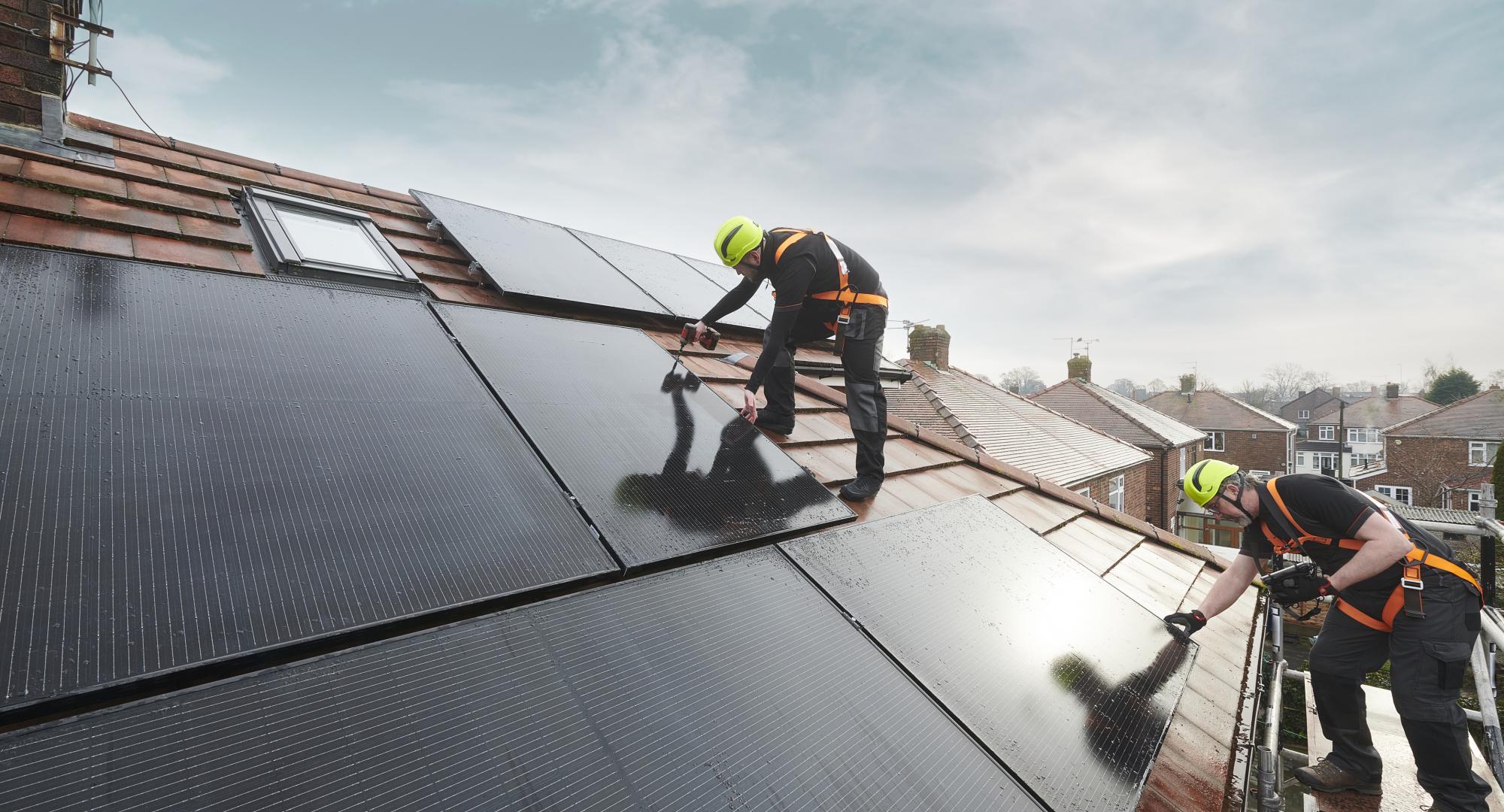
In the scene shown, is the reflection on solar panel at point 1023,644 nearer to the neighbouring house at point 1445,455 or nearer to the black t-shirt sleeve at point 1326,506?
the black t-shirt sleeve at point 1326,506

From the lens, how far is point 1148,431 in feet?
84.7

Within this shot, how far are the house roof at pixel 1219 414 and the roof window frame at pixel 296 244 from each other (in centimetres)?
5177

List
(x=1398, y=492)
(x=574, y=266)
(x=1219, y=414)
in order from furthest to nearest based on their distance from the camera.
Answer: (x=1219, y=414)
(x=1398, y=492)
(x=574, y=266)

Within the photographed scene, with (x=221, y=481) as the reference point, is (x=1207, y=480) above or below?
below

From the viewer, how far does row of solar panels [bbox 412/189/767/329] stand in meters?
4.26

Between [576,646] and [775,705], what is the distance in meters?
0.56

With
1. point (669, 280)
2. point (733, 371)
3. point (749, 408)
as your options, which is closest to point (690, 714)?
point (749, 408)

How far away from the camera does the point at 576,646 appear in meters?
1.58

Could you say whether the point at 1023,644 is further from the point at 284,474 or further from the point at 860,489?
the point at 284,474

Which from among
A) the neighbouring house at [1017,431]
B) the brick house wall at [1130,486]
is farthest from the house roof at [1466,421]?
the neighbouring house at [1017,431]

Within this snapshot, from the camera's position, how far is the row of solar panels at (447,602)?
1174 mm

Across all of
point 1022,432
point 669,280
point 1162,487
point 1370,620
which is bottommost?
point 1162,487

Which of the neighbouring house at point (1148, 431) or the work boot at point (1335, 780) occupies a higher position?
the neighbouring house at point (1148, 431)

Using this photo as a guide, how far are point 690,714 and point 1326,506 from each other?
12.6 feet
